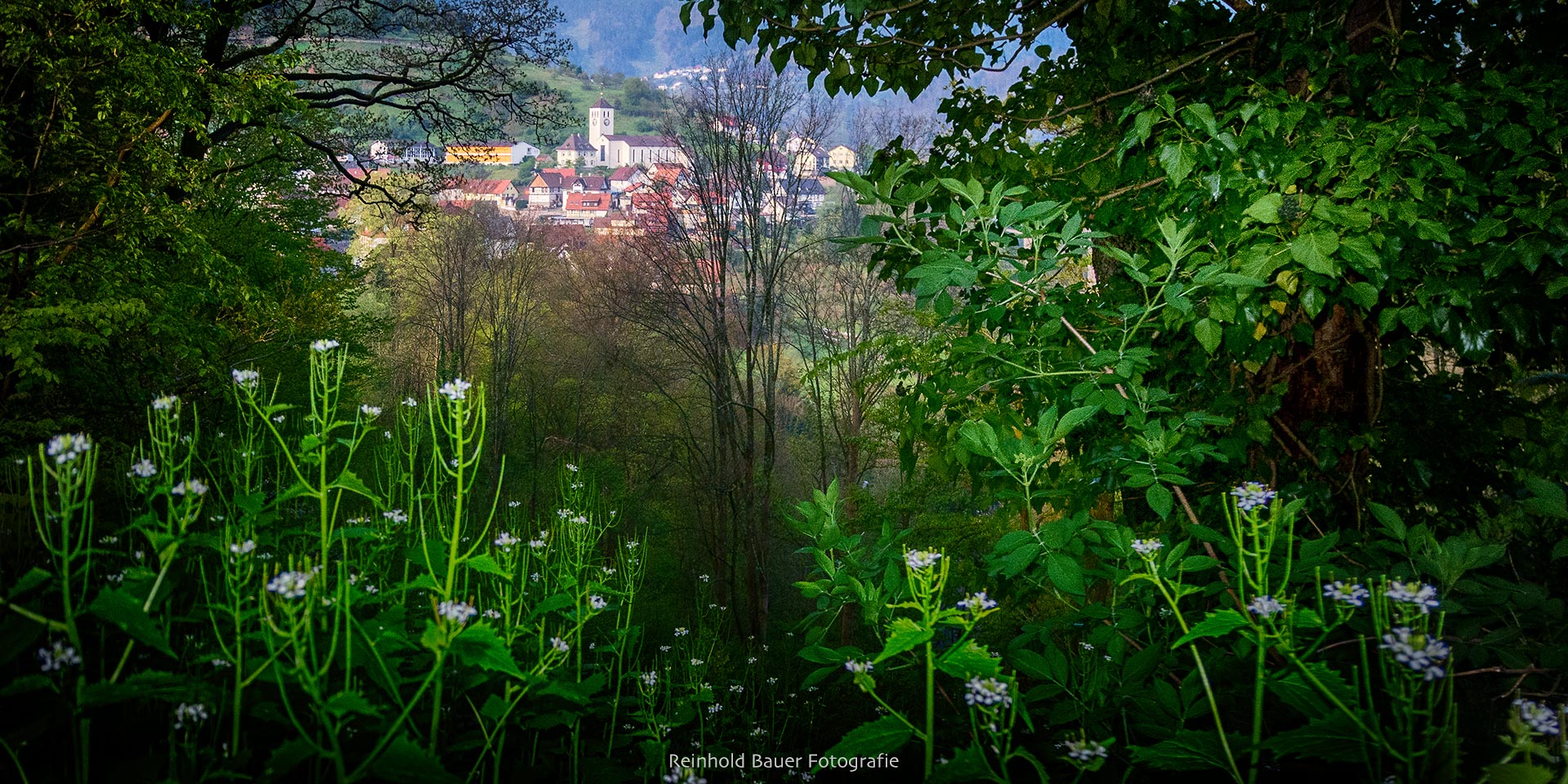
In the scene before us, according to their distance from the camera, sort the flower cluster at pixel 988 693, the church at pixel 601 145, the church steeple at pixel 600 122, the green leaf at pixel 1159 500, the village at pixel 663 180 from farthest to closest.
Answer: the church steeple at pixel 600 122 → the church at pixel 601 145 → the village at pixel 663 180 → the green leaf at pixel 1159 500 → the flower cluster at pixel 988 693

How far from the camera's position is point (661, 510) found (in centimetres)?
2211

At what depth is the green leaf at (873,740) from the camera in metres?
1.03

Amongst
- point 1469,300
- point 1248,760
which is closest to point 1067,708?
point 1248,760

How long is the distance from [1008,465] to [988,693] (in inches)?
22.5

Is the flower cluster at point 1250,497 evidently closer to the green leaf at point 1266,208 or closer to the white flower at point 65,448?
the green leaf at point 1266,208

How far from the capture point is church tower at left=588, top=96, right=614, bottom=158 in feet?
199

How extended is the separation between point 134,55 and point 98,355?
242 cm

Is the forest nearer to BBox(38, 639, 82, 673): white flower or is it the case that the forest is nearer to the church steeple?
BBox(38, 639, 82, 673): white flower

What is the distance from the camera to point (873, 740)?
1.06m

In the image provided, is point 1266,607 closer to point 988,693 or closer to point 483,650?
point 988,693

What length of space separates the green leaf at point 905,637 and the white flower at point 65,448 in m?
0.96

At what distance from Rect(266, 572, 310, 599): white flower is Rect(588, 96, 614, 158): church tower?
196ft

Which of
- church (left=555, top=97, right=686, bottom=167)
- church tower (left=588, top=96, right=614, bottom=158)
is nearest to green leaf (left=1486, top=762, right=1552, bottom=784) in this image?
church (left=555, top=97, right=686, bottom=167)

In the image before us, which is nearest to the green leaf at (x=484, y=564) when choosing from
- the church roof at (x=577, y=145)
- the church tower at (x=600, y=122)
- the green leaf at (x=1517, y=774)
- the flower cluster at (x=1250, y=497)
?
the flower cluster at (x=1250, y=497)
